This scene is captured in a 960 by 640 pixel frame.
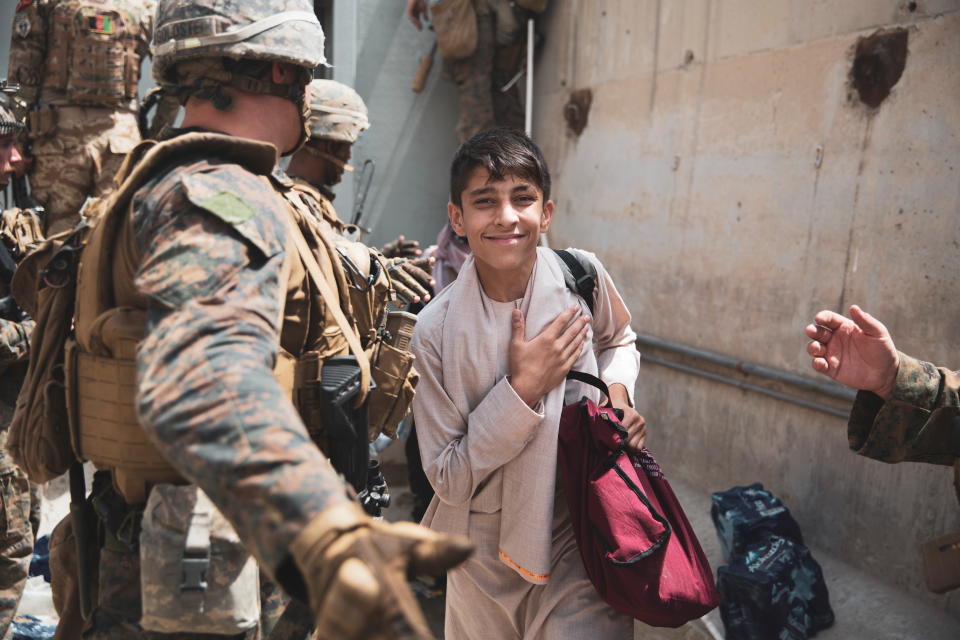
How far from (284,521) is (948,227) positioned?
10.0 feet

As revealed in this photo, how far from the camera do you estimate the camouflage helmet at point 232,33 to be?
1.74 meters

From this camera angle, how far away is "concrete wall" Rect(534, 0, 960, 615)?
3.28 m

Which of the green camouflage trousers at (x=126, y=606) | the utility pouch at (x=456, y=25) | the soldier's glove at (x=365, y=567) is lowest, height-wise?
the green camouflage trousers at (x=126, y=606)

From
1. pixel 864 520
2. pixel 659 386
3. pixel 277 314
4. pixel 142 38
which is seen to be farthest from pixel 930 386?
pixel 142 38

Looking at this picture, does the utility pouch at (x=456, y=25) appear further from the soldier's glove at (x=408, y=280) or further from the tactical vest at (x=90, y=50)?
the soldier's glove at (x=408, y=280)

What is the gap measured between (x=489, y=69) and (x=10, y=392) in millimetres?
4505

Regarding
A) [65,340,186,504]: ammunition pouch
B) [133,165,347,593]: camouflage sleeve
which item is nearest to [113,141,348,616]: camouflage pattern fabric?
[133,165,347,593]: camouflage sleeve

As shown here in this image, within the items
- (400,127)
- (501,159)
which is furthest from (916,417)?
(400,127)

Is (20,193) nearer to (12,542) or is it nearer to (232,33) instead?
(12,542)

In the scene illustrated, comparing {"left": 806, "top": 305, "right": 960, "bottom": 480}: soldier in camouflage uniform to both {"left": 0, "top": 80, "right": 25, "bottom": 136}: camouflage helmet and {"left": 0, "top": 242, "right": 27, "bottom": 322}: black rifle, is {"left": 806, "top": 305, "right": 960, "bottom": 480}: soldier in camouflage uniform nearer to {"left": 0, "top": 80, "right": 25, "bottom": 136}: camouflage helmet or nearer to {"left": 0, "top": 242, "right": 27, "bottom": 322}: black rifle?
{"left": 0, "top": 242, "right": 27, "bottom": 322}: black rifle

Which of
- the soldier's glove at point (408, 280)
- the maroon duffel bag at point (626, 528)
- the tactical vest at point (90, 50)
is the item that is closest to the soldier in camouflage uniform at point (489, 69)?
the tactical vest at point (90, 50)

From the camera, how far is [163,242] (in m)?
1.31

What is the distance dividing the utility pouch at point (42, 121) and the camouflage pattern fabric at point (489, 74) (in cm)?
287

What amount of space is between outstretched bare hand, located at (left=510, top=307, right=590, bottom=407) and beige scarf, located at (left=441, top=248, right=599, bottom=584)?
0.04 metres
